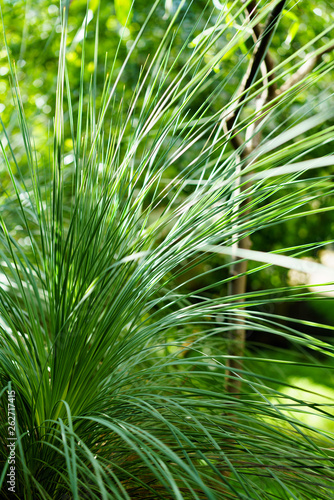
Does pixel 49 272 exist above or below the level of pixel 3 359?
above

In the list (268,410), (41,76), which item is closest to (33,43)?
(41,76)

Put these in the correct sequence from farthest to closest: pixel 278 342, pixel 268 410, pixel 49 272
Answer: pixel 278 342 < pixel 49 272 < pixel 268 410

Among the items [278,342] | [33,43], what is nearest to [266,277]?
[278,342]

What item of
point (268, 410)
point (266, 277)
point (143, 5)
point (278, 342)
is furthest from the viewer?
point (278, 342)

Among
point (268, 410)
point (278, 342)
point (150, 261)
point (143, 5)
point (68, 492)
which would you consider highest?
point (143, 5)

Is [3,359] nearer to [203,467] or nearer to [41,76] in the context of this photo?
[203,467]

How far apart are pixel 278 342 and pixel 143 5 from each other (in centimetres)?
180

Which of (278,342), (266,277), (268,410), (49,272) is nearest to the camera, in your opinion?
(268,410)

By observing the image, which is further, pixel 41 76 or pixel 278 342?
pixel 278 342

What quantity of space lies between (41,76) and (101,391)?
163cm

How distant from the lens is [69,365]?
0.46 m

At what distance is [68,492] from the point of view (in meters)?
0.44

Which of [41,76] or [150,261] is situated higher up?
[41,76]

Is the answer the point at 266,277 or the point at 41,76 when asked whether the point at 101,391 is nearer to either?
the point at 41,76
